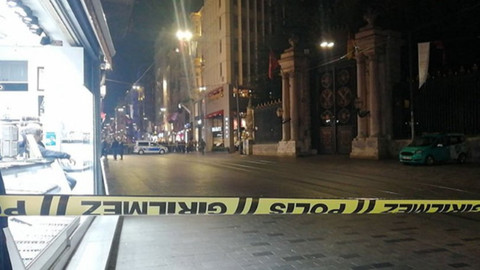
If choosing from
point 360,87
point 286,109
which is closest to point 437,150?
point 360,87

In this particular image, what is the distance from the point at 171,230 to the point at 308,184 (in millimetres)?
7304

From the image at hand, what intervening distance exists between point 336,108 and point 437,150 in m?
12.1

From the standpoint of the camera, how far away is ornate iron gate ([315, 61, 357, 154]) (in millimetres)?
30453

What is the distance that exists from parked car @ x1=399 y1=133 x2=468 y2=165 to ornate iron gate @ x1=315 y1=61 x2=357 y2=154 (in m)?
9.23

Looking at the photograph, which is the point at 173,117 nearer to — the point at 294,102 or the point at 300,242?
the point at 294,102

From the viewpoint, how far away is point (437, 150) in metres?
20.2

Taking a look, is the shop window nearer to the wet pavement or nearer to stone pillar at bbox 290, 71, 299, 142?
the wet pavement

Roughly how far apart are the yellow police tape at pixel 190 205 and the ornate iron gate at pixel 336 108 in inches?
1037

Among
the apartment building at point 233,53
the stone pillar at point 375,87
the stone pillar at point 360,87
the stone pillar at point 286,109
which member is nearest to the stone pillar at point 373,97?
the stone pillar at point 375,87

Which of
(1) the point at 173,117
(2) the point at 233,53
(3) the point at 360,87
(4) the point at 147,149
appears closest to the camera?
(3) the point at 360,87

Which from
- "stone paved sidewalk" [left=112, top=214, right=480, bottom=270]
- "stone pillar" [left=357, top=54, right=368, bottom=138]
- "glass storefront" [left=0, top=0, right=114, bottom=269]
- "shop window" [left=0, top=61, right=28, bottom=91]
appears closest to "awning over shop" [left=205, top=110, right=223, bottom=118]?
"stone pillar" [left=357, top=54, right=368, bottom=138]

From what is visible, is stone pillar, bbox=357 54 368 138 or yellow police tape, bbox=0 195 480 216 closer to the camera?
yellow police tape, bbox=0 195 480 216

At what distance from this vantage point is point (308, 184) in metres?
13.6

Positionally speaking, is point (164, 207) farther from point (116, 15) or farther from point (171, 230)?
point (116, 15)
